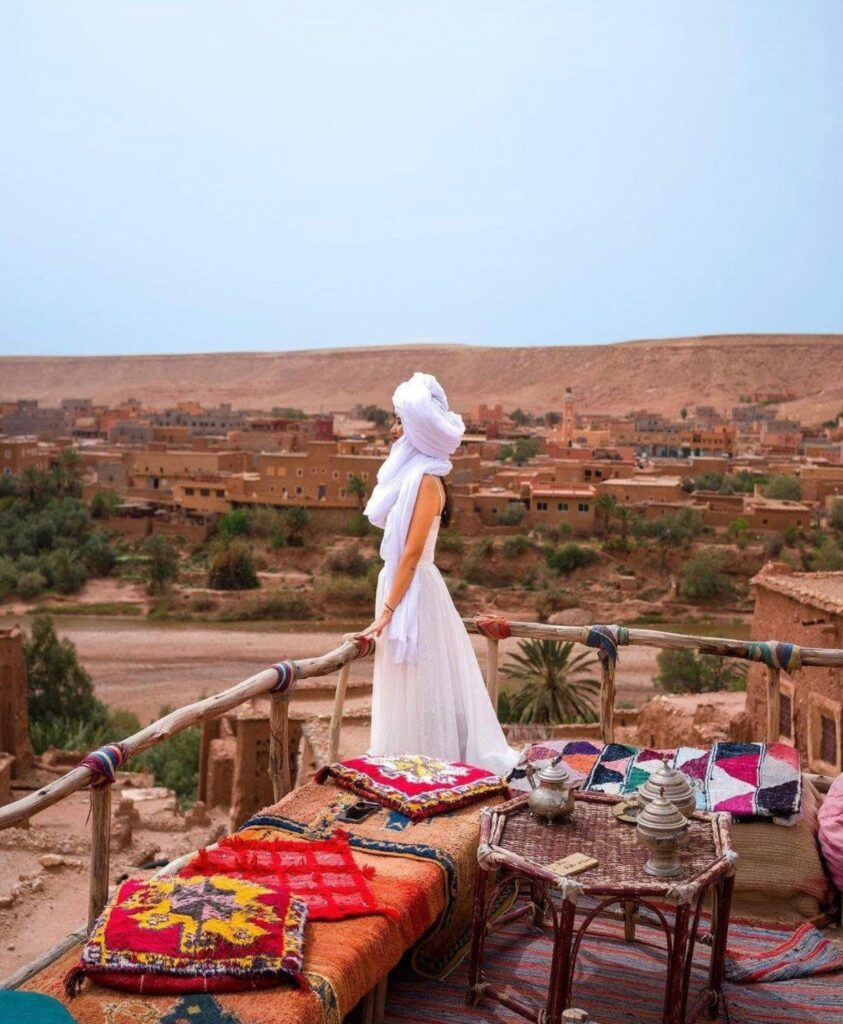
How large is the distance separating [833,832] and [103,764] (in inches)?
72.6

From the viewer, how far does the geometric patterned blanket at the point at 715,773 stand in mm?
3088

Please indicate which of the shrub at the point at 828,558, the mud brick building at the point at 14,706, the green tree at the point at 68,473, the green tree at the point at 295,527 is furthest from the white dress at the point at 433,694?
the green tree at the point at 68,473

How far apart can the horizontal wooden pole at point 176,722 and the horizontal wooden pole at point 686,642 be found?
2.08 ft

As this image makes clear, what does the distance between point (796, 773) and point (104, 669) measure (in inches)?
775

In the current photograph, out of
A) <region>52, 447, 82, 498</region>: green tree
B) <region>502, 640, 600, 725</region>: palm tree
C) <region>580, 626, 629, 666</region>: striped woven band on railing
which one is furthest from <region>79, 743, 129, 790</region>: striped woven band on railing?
<region>52, 447, 82, 498</region>: green tree

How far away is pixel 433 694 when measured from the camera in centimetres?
363

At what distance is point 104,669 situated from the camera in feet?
70.8

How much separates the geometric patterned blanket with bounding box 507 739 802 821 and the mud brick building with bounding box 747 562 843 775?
6.01m

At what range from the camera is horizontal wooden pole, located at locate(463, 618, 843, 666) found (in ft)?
11.6

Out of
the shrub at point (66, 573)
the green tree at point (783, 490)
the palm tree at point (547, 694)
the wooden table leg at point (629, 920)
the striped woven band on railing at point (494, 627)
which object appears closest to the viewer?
the wooden table leg at point (629, 920)

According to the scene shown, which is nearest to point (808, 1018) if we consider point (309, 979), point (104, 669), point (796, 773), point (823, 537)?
point (796, 773)

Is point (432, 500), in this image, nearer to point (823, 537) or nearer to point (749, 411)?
point (823, 537)

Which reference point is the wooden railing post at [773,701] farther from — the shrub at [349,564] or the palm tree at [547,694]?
the shrub at [349,564]

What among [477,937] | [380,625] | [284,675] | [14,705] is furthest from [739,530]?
[477,937]
